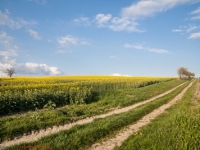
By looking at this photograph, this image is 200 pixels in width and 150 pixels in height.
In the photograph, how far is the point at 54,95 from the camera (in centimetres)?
1455

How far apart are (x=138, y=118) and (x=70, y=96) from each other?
7.50m

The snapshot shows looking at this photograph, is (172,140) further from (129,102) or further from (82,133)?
(129,102)

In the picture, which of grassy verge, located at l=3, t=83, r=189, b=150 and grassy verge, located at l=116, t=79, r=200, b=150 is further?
grassy verge, located at l=3, t=83, r=189, b=150

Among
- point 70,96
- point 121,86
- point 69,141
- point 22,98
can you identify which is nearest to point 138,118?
point 69,141

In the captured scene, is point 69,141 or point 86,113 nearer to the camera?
point 69,141

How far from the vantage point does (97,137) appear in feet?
23.0

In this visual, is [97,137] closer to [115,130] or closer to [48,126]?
[115,130]

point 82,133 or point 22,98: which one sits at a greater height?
point 22,98

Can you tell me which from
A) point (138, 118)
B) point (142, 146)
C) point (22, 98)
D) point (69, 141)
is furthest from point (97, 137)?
point (22, 98)

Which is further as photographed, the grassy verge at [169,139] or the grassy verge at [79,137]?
the grassy verge at [79,137]

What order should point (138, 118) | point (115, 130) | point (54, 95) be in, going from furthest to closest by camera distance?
point (54, 95) → point (138, 118) → point (115, 130)

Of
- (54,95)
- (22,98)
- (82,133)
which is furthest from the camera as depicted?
(54,95)

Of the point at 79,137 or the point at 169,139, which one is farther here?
the point at 79,137

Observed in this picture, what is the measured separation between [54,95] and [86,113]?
4784 mm
